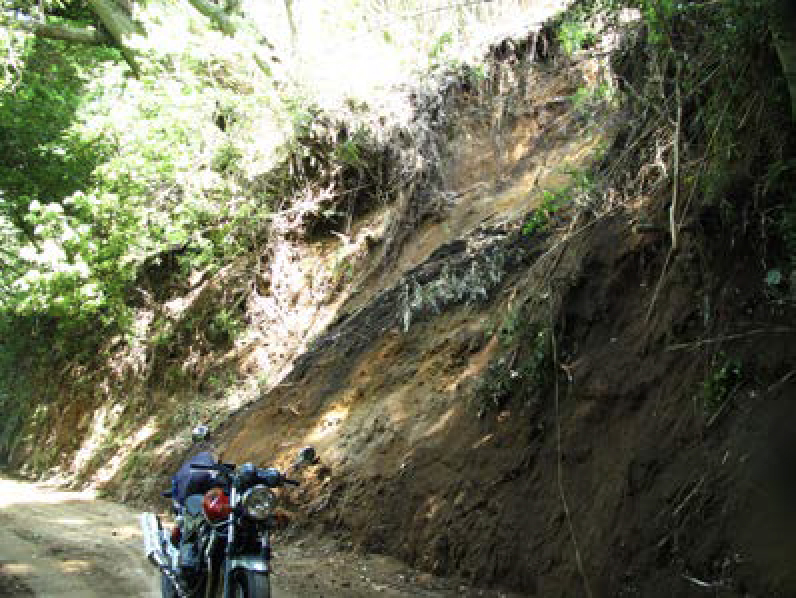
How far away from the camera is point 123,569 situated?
7.10 meters

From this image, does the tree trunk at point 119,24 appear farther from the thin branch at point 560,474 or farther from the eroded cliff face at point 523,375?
the thin branch at point 560,474

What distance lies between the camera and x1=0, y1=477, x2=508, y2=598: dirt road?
248 inches

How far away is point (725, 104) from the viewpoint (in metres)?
5.69

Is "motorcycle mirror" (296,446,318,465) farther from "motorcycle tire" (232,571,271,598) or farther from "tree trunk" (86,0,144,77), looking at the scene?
"tree trunk" (86,0,144,77)

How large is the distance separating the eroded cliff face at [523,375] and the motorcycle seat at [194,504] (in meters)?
2.23

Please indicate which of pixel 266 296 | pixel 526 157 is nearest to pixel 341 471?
pixel 526 157

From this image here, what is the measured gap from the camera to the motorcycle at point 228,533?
4621 mm

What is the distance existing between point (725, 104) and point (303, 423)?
252 inches

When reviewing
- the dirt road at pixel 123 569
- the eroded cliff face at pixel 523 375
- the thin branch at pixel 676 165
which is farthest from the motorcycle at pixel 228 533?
the thin branch at pixel 676 165

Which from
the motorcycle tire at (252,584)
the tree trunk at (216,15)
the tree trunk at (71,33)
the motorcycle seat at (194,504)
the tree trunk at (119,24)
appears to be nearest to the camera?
the motorcycle tire at (252,584)

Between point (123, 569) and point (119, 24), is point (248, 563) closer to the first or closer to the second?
point (123, 569)

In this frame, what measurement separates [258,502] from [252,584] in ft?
1.48

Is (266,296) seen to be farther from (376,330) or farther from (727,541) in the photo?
(727,541)

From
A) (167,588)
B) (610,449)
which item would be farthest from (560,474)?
(167,588)
